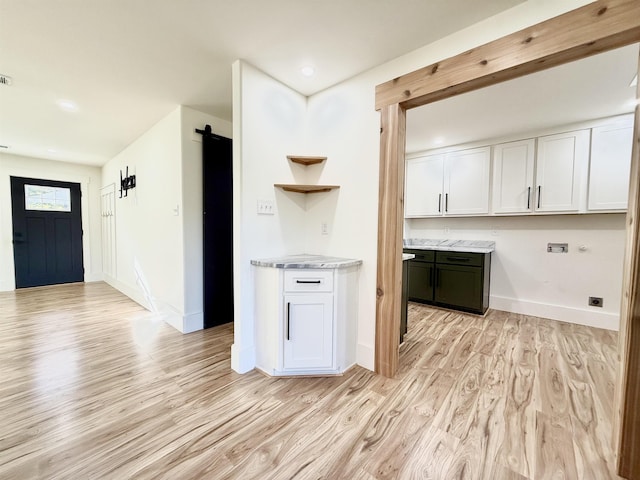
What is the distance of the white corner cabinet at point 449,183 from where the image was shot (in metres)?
3.71

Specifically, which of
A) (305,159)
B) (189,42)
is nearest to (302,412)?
(305,159)

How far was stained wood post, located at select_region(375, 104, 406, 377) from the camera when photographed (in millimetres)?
1979

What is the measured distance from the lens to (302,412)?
1.67 m

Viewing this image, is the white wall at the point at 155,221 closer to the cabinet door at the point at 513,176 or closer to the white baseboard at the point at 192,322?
the white baseboard at the point at 192,322

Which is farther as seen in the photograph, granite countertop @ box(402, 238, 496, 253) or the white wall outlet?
granite countertop @ box(402, 238, 496, 253)

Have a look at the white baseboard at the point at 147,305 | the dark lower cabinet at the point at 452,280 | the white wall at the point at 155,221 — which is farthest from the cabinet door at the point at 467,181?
the white baseboard at the point at 147,305

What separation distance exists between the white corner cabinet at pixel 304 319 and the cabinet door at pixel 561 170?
115 inches

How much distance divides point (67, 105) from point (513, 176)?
5411 mm

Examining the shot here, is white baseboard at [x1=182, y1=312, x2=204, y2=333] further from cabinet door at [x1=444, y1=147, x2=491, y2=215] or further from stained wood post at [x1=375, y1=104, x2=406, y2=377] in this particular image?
cabinet door at [x1=444, y1=147, x2=491, y2=215]

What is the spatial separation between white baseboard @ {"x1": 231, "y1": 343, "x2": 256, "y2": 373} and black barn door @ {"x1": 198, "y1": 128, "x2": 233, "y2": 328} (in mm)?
1094

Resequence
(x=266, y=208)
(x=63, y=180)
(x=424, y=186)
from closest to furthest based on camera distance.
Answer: (x=266, y=208)
(x=424, y=186)
(x=63, y=180)

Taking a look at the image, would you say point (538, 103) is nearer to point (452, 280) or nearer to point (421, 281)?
point (452, 280)

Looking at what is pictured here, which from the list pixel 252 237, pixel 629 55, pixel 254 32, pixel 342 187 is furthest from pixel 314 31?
pixel 629 55

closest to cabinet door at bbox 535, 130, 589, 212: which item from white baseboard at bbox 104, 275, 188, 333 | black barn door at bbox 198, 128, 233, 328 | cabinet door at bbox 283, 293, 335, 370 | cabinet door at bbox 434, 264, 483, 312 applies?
cabinet door at bbox 434, 264, 483, 312
